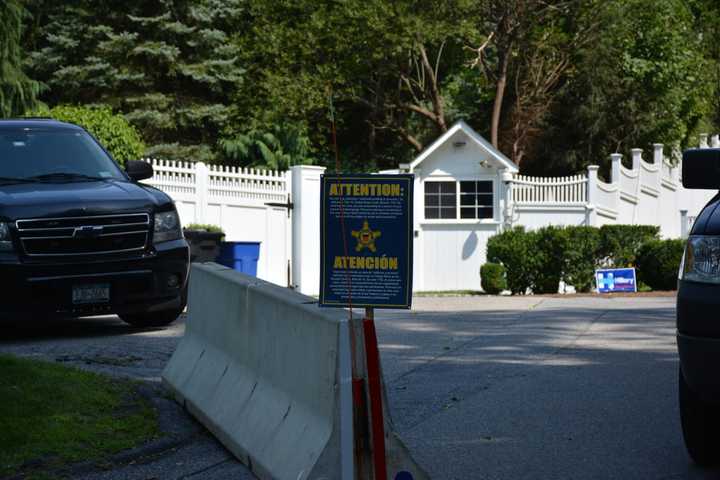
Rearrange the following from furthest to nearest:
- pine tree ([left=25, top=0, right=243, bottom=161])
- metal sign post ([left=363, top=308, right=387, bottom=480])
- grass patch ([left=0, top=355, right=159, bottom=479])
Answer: pine tree ([left=25, top=0, right=243, bottom=161]) < grass patch ([left=0, top=355, right=159, bottom=479]) < metal sign post ([left=363, top=308, right=387, bottom=480])

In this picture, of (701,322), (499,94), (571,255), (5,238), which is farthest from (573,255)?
(701,322)

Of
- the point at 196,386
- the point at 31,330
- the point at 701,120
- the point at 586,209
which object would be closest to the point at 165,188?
the point at 31,330

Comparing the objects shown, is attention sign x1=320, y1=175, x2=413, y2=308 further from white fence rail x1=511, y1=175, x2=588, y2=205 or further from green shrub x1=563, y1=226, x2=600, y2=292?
white fence rail x1=511, y1=175, x2=588, y2=205

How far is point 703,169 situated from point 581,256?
1900cm

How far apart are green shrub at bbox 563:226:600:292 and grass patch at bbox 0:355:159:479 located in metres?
17.2

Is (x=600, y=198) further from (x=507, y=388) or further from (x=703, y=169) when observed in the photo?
(x=703, y=169)

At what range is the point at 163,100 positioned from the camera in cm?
3816

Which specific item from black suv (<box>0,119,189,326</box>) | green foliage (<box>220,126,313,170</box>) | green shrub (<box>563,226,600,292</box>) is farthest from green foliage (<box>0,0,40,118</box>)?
black suv (<box>0,119,189,326</box>)

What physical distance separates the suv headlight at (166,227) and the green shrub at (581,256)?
14306 mm

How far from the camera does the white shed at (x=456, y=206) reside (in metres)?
31.6

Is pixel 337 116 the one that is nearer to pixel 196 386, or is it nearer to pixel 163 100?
pixel 163 100

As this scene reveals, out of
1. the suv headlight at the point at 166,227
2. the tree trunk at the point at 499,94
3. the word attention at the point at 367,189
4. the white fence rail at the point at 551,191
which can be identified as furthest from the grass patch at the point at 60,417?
the tree trunk at the point at 499,94

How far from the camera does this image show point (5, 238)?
10453mm

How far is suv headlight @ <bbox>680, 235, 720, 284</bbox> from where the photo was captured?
543 cm
